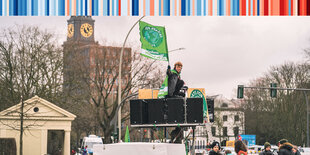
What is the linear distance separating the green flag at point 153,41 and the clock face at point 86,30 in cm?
18307

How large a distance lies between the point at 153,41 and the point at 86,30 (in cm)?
18543

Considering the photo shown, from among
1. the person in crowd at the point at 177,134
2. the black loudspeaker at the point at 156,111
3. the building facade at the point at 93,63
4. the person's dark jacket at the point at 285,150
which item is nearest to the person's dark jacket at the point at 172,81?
the black loudspeaker at the point at 156,111

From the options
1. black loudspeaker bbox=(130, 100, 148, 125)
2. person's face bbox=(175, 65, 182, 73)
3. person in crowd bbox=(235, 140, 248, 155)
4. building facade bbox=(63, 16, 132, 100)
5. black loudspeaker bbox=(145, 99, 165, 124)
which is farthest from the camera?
building facade bbox=(63, 16, 132, 100)

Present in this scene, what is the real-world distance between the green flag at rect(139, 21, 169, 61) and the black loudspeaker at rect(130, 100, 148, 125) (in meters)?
0.85

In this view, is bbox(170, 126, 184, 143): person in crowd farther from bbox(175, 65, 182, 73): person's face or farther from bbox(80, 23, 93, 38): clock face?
bbox(80, 23, 93, 38): clock face

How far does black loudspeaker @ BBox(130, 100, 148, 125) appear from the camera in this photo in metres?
10.9

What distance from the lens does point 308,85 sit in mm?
64188

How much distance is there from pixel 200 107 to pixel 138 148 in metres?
1.87

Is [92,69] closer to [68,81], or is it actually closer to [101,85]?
[101,85]

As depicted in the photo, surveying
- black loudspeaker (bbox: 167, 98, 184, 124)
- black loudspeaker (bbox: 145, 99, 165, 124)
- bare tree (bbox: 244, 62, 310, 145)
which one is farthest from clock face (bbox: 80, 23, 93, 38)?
black loudspeaker (bbox: 167, 98, 184, 124)

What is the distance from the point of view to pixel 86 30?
195 metres

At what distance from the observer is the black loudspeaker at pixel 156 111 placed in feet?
35.0

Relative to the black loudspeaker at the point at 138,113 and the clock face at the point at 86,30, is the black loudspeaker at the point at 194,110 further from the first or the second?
the clock face at the point at 86,30

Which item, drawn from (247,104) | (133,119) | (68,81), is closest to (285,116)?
(247,104)
